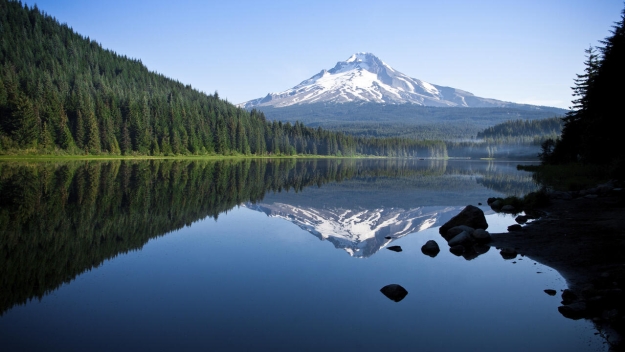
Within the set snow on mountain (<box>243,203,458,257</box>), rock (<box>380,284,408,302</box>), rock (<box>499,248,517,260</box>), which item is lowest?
snow on mountain (<box>243,203,458,257</box>)

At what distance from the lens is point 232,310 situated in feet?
30.1

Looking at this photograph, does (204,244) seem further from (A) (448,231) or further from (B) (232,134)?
(B) (232,134)

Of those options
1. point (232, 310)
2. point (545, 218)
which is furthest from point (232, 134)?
point (232, 310)

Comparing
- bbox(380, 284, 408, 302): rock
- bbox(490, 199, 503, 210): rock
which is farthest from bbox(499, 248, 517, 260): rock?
bbox(490, 199, 503, 210): rock

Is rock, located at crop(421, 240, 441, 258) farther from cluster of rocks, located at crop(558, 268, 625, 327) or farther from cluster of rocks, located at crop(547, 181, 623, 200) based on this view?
cluster of rocks, located at crop(547, 181, 623, 200)

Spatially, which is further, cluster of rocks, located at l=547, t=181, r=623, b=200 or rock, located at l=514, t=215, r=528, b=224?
cluster of rocks, located at l=547, t=181, r=623, b=200

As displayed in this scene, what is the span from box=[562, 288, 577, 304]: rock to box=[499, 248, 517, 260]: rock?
413 centimetres

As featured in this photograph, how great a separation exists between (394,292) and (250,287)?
12.3 feet

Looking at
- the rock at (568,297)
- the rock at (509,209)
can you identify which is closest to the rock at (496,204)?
the rock at (509,209)

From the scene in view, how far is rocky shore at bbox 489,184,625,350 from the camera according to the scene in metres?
9.13

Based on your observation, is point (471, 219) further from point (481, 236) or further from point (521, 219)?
point (521, 219)

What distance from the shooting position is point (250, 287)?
1086 cm

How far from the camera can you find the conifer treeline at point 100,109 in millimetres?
78375

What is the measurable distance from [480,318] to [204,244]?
1021cm
